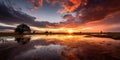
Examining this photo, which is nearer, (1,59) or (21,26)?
(1,59)

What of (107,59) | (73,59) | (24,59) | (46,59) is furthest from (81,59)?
(24,59)

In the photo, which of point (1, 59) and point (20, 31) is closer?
point (1, 59)

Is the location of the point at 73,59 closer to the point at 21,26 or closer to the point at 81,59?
the point at 81,59

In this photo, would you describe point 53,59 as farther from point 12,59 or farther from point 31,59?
point 12,59

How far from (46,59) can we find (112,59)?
6.59m

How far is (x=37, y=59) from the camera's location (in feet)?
40.6

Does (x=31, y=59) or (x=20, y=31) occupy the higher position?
(x=20, y=31)

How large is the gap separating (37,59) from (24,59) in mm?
1279

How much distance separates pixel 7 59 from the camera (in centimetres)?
1242

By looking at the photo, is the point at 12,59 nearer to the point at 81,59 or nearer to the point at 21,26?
the point at 81,59

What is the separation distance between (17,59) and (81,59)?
6.36 metres

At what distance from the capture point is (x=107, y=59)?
12.2 meters

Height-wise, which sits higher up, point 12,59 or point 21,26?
point 21,26

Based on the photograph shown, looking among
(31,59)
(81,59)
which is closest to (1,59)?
(31,59)
